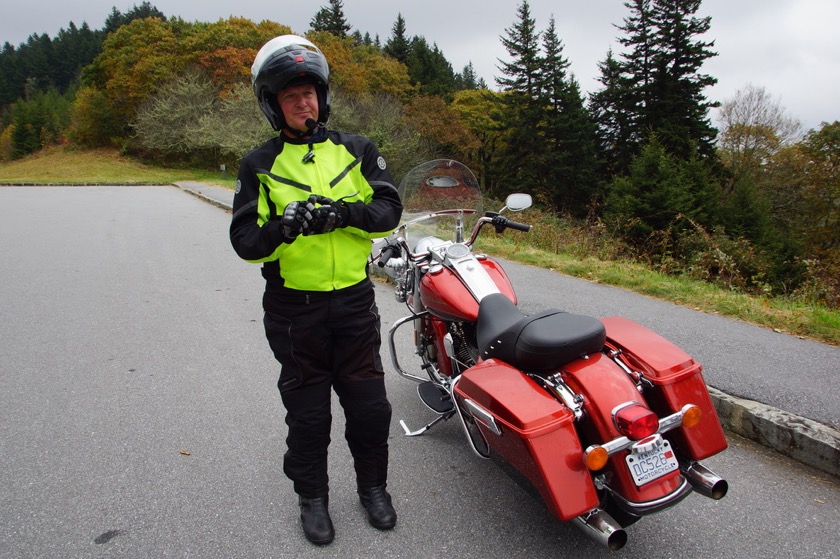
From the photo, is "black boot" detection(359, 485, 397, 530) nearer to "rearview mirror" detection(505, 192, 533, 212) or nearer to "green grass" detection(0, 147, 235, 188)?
"rearview mirror" detection(505, 192, 533, 212)

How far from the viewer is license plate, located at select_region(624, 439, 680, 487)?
1.88 metres

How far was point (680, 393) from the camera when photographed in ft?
6.73

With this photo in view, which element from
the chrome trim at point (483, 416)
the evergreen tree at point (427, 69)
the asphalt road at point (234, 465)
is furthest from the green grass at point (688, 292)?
the evergreen tree at point (427, 69)

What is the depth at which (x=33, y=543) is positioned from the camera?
223 centimetres

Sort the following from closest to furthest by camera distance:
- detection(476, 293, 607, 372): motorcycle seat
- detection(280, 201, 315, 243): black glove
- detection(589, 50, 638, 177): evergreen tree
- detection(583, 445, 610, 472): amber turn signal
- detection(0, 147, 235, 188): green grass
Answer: detection(583, 445, 610, 472): amber turn signal
detection(280, 201, 315, 243): black glove
detection(476, 293, 607, 372): motorcycle seat
detection(0, 147, 235, 188): green grass
detection(589, 50, 638, 177): evergreen tree

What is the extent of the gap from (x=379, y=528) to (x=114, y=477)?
4.60 feet

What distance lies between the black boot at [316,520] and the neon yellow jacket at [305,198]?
95cm

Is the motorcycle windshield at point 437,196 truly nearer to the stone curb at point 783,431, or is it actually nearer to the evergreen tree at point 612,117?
the stone curb at point 783,431

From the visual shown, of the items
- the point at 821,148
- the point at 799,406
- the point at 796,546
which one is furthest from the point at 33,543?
the point at 821,148

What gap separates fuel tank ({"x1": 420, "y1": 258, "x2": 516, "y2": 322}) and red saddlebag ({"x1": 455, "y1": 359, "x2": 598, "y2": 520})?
2.24 ft

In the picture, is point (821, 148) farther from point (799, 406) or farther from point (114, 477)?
point (114, 477)

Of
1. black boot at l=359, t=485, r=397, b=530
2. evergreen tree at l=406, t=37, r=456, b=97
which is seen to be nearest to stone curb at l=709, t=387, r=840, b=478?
black boot at l=359, t=485, r=397, b=530

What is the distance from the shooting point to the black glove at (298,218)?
74.9 inches

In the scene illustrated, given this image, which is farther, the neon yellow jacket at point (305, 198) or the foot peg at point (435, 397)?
the foot peg at point (435, 397)
